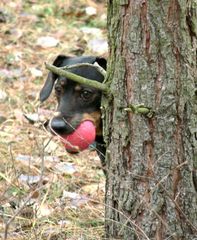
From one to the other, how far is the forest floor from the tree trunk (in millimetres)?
224

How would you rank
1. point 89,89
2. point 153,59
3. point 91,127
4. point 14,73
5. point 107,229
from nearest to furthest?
1. point 153,59
2. point 107,229
3. point 91,127
4. point 89,89
5. point 14,73

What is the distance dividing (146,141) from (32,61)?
3987 mm

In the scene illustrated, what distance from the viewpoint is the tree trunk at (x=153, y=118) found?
2693mm

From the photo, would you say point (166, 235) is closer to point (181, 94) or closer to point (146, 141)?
point (146, 141)

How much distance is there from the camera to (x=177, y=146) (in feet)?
9.12

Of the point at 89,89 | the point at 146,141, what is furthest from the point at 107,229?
the point at 89,89

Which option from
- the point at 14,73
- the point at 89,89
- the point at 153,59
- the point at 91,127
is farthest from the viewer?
the point at 14,73

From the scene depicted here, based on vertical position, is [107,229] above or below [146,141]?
below

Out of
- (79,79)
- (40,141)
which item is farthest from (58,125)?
(79,79)

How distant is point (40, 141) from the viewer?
4.82 metres

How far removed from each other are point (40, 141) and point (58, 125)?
64 centimetres

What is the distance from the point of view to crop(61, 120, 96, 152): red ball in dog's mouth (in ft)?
12.2

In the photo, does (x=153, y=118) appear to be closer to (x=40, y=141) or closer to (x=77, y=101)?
(x=77, y=101)

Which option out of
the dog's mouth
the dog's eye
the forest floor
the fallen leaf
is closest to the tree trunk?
the forest floor
